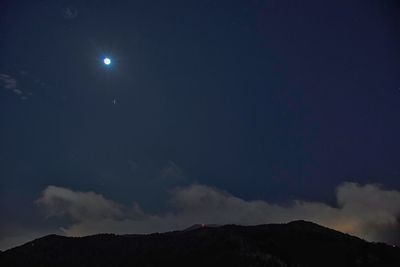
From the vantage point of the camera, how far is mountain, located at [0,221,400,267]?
5468 inches

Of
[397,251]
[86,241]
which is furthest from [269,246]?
[86,241]

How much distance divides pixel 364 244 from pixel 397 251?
41.2 feet

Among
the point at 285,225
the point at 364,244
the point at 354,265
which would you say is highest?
the point at 285,225

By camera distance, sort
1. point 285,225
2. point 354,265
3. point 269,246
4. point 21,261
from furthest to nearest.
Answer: point 285,225 < point 21,261 < point 269,246 < point 354,265

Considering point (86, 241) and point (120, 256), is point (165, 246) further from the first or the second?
point (86, 241)

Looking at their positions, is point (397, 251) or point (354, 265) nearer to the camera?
point (354, 265)

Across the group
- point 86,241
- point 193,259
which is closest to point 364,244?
point 193,259

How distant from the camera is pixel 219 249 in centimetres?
14712

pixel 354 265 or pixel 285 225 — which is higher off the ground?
pixel 285 225

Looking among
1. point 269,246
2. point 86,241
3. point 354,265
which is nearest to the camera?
point 354,265

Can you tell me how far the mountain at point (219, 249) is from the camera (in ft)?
456

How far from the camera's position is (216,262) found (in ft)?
449

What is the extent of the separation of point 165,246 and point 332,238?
211 feet

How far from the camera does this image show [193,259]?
142 meters
